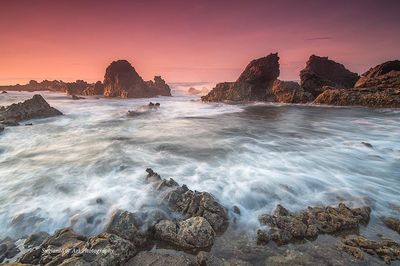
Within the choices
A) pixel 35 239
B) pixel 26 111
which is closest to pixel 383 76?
pixel 26 111

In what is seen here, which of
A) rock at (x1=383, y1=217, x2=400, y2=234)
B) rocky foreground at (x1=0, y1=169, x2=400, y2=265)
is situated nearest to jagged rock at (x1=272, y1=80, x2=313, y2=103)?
rock at (x1=383, y1=217, x2=400, y2=234)

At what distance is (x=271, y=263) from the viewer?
12.1ft

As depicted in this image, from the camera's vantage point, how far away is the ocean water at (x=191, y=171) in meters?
5.31

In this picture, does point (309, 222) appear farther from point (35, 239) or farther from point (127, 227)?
point (35, 239)

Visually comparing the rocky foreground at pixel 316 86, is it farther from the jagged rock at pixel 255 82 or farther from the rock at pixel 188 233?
the rock at pixel 188 233

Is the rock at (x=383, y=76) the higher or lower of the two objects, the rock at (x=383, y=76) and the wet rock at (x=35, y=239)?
the higher

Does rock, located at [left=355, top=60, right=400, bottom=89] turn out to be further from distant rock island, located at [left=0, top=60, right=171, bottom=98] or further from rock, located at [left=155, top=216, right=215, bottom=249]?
distant rock island, located at [left=0, top=60, right=171, bottom=98]

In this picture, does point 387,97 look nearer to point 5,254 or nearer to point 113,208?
point 113,208

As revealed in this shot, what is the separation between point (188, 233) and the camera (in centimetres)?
415

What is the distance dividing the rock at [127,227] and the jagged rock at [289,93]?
3140 cm

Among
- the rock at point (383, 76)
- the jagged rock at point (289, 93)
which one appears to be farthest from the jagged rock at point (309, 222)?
the jagged rock at point (289, 93)

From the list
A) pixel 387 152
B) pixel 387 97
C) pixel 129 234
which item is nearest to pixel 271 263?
pixel 129 234

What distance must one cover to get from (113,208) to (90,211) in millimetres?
414

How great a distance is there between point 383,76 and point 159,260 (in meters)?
33.0
